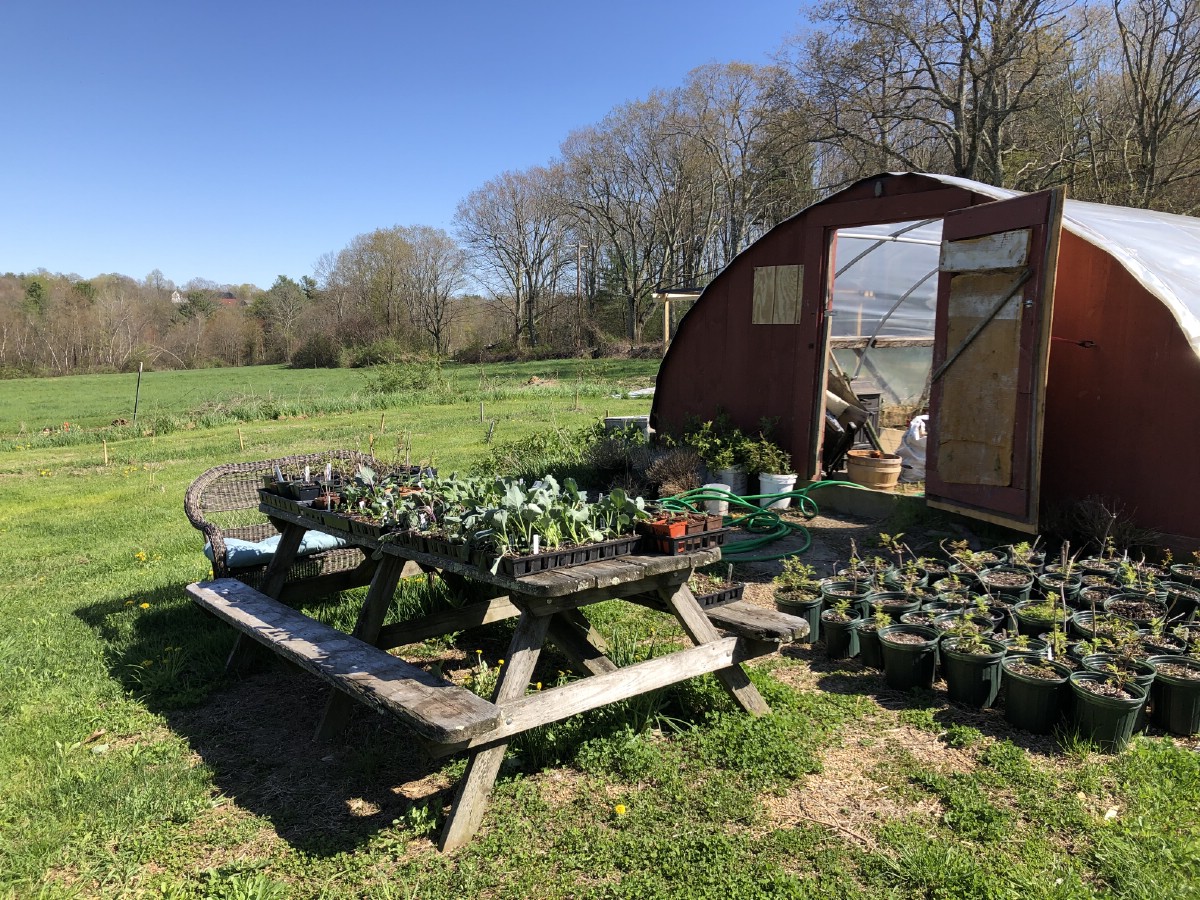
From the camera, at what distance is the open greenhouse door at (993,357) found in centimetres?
568

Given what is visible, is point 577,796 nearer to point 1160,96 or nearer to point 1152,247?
point 1152,247

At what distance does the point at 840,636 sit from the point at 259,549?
11.7 ft

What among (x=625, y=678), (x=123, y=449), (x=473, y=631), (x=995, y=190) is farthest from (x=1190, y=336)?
(x=123, y=449)

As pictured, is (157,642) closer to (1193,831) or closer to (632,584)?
(632,584)

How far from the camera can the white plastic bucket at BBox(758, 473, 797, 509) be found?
8227mm

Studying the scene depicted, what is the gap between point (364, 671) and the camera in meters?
3.13

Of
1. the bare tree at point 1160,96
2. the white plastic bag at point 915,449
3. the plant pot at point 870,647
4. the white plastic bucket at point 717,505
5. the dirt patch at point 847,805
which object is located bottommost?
the dirt patch at point 847,805

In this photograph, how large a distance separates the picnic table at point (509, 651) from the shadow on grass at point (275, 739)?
240 mm

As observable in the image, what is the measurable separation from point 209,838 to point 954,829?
8.76ft

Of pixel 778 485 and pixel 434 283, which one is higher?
pixel 434 283

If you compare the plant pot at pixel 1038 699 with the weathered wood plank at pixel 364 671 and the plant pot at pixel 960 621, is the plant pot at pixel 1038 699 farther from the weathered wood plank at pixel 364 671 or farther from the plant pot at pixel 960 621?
the weathered wood plank at pixel 364 671

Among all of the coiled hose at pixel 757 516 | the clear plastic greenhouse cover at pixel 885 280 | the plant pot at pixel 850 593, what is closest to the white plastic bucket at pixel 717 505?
the coiled hose at pixel 757 516

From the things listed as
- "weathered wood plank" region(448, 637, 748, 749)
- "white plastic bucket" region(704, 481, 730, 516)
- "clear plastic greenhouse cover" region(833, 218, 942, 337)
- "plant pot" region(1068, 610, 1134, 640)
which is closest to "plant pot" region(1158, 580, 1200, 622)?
"plant pot" region(1068, 610, 1134, 640)

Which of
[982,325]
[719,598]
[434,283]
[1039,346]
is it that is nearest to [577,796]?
[719,598]
